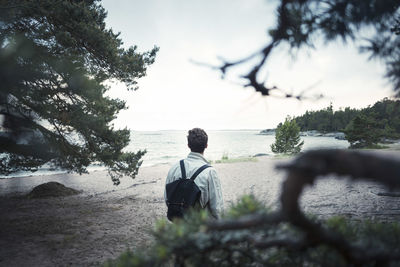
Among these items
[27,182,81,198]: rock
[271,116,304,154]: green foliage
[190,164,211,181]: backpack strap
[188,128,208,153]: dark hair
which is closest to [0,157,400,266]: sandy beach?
[27,182,81,198]: rock

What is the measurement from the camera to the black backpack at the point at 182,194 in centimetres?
264

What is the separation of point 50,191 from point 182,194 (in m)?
9.58

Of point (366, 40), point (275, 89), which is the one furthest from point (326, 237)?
point (366, 40)

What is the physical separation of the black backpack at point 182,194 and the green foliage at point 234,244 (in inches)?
56.9

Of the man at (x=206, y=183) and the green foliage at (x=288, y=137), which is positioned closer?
the man at (x=206, y=183)

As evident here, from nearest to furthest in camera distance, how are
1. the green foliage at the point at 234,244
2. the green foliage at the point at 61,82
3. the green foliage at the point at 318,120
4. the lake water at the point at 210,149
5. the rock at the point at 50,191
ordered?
the green foliage at the point at 234,244 → the green foliage at the point at 61,82 → the green foliage at the point at 318,120 → the rock at the point at 50,191 → the lake water at the point at 210,149

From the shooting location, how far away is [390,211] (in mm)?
5039

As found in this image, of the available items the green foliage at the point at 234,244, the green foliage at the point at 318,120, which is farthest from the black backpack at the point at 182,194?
the green foliage at the point at 318,120

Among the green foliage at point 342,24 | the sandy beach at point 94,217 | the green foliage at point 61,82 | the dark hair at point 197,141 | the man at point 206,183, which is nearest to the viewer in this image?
the green foliage at point 342,24

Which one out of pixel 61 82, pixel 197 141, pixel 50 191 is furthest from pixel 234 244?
pixel 50 191

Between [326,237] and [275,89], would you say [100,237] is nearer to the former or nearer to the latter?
[275,89]

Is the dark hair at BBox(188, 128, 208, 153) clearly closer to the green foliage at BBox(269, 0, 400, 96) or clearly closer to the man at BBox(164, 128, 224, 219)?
the man at BBox(164, 128, 224, 219)

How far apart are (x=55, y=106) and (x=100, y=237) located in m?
3.70

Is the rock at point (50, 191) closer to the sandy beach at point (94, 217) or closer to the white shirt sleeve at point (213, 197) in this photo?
the sandy beach at point (94, 217)
